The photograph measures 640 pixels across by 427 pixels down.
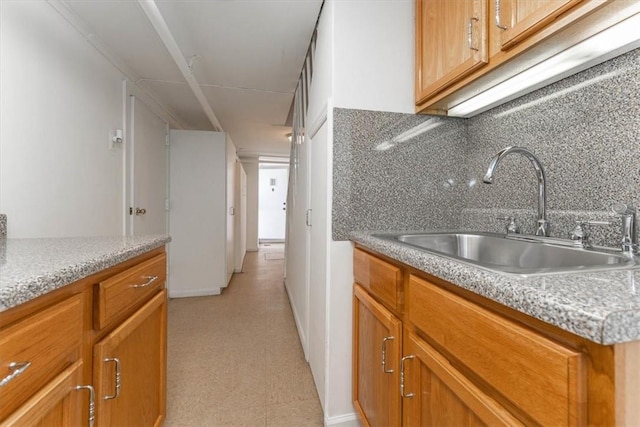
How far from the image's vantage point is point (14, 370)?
1.63 ft

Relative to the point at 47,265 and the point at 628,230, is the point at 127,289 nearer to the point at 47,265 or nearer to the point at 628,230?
the point at 47,265

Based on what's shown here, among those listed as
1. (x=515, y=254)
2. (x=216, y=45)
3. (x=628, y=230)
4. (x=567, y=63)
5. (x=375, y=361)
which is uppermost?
(x=216, y=45)

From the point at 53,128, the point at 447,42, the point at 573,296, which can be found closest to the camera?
the point at 573,296

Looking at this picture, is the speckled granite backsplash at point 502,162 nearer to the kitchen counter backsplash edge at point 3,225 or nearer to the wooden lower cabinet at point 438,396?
the wooden lower cabinet at point 438,396

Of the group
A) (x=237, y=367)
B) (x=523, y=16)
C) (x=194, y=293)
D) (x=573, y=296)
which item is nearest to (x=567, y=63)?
(x=523, y=16)

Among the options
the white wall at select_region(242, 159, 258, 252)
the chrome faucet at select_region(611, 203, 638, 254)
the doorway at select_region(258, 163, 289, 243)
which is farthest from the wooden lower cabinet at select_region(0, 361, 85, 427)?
the doorway at select_region(258, 163, 289, 243)

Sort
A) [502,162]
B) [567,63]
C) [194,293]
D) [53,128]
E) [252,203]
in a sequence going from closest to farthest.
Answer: [567,63] < [502,162] < [53,128] < [194,293] < [252,203]

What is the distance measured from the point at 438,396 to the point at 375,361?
0.39 metres

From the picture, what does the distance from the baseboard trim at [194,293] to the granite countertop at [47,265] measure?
99.7 inches

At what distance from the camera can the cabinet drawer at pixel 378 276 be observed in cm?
92

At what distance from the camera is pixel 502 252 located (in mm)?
1112

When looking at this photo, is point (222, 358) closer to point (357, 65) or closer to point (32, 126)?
point (32, 126)

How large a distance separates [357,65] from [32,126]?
161cm

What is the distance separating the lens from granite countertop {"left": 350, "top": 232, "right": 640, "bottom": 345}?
350 mm
